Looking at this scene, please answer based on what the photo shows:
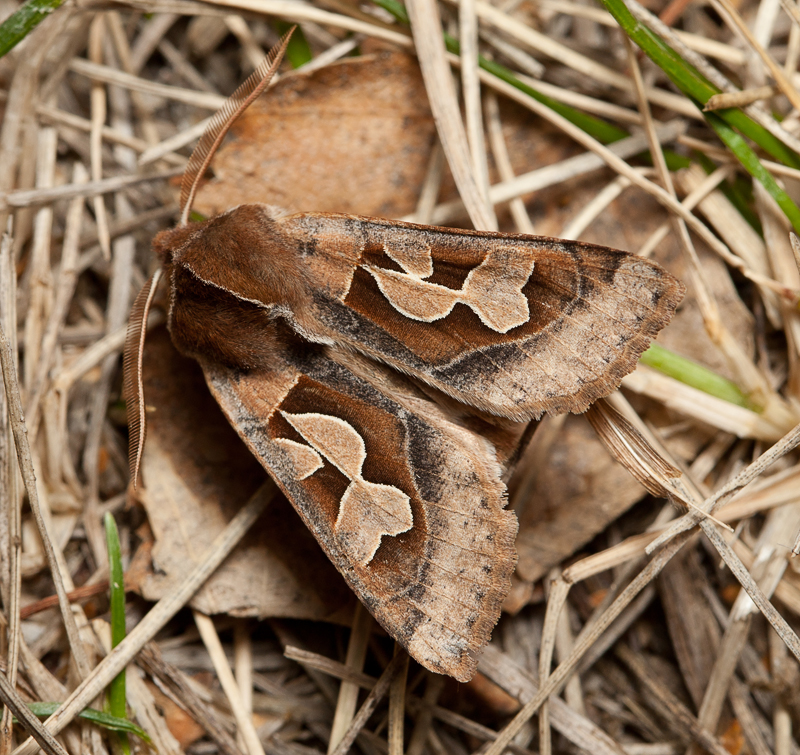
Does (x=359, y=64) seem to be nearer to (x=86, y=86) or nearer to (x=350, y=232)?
(x=350, y=232)

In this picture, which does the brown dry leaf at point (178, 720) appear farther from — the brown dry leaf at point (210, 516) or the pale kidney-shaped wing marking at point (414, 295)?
the pale kidney-shaped wing marking at point (414, 295)

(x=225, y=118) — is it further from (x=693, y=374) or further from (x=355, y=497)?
(x=693, y=374)

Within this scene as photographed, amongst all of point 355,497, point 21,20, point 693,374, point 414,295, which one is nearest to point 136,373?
point 355,497

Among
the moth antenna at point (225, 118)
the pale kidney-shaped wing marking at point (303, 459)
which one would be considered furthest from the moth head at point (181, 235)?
the pale kidney-shaped wing marking at point (303, 459)

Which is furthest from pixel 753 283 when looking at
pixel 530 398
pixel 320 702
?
pixel 320 702

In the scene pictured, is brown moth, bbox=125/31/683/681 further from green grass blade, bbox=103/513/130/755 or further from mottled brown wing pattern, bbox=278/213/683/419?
green grass blade, bbox=103/513/130/755
